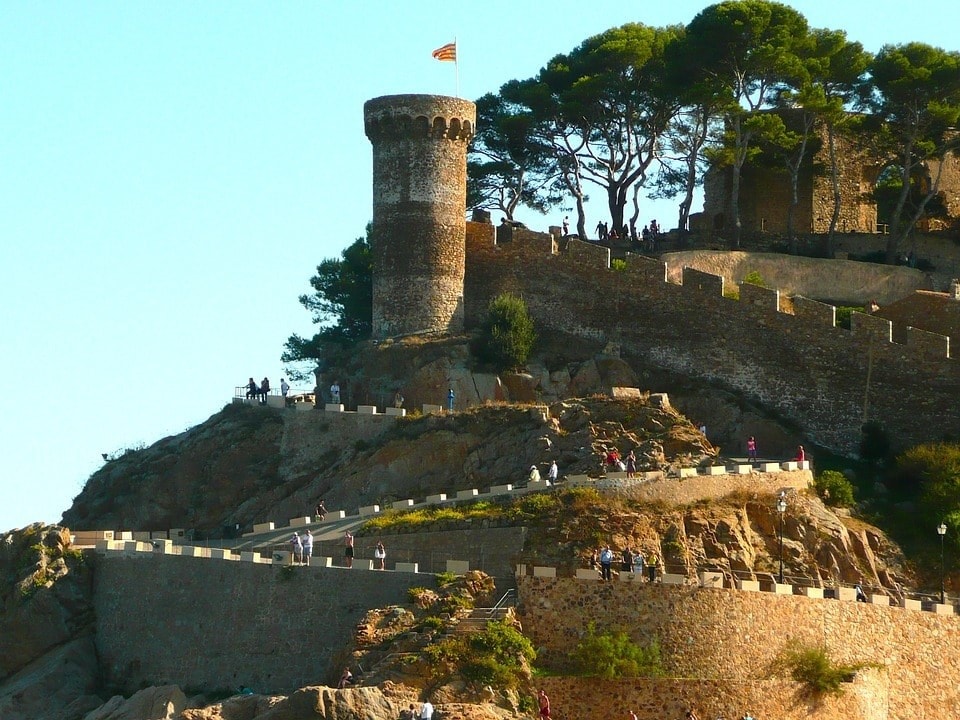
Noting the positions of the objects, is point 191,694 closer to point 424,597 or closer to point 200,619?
point 200,619

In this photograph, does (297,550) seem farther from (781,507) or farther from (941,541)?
(941,541)

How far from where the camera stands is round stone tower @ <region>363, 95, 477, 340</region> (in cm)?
6931

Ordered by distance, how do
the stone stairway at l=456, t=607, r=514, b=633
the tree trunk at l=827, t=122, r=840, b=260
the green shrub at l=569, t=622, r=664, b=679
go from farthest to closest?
the tree trunk at l=827, t=122, r=840, b=260 < the stone stairway at l=456, t=607, r=514, b=633 < the green shrub at l=569, t=622, r=664, b=679

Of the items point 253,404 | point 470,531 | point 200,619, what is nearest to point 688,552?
point 470,531

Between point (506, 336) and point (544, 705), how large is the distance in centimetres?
→ 1792

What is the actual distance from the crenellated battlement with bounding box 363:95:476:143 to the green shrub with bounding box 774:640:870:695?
21.4 m

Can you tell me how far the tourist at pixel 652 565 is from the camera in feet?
173

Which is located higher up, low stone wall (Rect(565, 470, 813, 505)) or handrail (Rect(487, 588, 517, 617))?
low stone wall (Rect(565, 470, 813, 505))

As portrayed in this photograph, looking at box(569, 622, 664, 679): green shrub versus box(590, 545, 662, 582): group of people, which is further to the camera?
box(590, 545, 662, 582): group of people

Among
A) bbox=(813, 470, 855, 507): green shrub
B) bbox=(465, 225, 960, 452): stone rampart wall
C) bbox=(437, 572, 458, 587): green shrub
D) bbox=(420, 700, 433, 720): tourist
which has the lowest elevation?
bbox=(420, 700, 433, 720): tourist

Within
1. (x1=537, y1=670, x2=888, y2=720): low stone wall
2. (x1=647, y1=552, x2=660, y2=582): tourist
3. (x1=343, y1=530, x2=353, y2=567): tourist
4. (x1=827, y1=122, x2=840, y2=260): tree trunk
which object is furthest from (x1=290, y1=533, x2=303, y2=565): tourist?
(x1=827, y1=122, x2=840, y2=260): tree trunk

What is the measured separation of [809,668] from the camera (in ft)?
175

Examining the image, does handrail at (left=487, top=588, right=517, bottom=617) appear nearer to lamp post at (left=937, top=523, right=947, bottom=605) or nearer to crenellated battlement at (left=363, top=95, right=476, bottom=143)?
lamp post at (left=937, top=523, right=947, bottom=605)

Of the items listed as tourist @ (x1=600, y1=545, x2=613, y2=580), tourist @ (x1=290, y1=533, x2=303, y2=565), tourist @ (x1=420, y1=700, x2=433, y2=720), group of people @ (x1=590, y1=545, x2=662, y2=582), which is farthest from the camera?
tourist @ (x1=290, y1=533, x2=303, y2=565)
